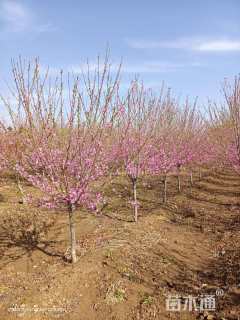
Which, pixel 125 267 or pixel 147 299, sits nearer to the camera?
pixel 147 299

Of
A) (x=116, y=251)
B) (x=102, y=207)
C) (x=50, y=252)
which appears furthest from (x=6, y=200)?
(x=116, y=251)

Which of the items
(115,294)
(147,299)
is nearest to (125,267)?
(115,294)

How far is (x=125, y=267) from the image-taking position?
6.07 metres

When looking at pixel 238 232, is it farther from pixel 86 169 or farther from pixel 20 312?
pixel 20 312

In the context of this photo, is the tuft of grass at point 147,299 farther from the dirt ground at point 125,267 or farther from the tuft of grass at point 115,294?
the tuft of grass at point 115,294

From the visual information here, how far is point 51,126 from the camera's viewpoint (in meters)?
5.88

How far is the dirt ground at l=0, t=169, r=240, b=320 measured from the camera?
4902 millimetres

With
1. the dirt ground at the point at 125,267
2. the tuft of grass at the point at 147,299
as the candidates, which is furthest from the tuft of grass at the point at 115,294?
the tuft of grass at the point at 147,299

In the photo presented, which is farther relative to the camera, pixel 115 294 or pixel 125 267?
pixel 125 267

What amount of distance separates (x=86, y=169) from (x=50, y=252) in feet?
8.19

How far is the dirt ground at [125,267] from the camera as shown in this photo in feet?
16.1

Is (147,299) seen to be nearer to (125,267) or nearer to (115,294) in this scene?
(115,294)

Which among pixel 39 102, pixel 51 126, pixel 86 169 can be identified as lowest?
pixel 86 169

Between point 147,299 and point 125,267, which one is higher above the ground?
point 125,267
